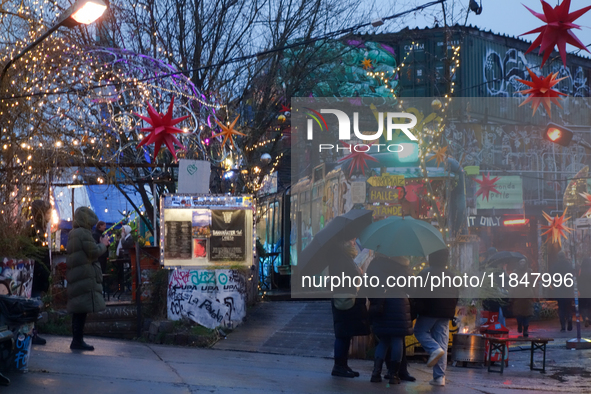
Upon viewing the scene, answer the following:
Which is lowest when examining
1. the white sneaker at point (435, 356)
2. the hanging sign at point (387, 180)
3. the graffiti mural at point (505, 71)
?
the white sneaker at point (435, 356)

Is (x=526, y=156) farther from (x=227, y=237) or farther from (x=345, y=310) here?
(x=345, y=310)

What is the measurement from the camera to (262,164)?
18.5 metres

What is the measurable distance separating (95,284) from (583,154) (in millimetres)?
24093

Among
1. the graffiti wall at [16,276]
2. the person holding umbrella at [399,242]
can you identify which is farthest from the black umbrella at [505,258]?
the graffiti wall at [16,276]

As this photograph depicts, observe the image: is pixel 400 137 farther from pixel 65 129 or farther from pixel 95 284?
pixel 95 284

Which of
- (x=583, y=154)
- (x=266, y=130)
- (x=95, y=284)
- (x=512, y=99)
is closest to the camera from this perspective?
(x=95, y=284)

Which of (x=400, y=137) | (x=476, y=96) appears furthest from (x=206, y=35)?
(x=476, y=96)

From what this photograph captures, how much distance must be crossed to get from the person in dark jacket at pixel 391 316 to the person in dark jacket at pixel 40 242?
4.04 m

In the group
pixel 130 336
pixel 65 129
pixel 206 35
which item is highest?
pixel 206 35

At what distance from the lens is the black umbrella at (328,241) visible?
793 centimetres

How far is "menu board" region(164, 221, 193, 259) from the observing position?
12977 mm

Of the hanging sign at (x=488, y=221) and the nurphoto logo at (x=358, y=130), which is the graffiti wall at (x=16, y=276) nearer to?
the nurphoto logo at (x=358, y=130)

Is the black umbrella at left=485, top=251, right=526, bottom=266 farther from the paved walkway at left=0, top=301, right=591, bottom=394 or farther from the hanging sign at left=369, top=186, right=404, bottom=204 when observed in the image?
the hanging sign at left=369, top=186, right=404, bottom=204

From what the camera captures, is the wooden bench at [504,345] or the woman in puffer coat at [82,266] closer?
the woman in puffer coat at [82,266]
